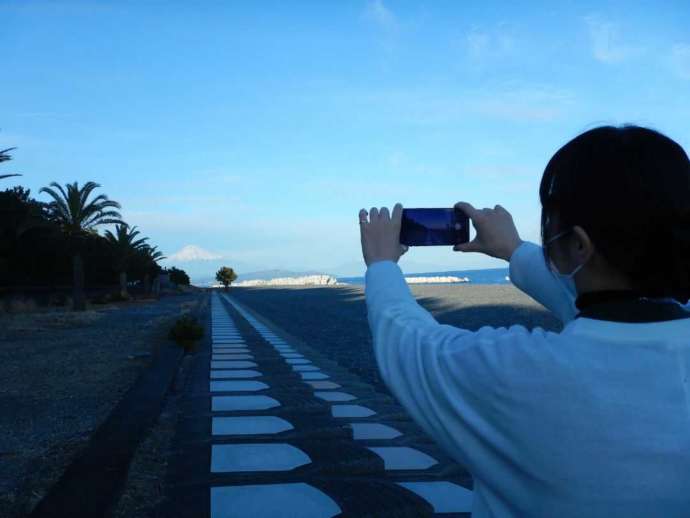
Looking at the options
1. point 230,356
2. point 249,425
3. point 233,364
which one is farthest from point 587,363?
point 230,356

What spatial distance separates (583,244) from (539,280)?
1.47ft

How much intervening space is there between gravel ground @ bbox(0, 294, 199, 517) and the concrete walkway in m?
0.65

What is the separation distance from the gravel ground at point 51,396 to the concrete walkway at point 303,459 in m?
0.65

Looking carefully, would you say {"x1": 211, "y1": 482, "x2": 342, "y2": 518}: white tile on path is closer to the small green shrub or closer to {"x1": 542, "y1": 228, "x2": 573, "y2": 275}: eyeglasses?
{"x1": 542, "y1": 228, "x2": 573, "y2": 275}: eyeglasses

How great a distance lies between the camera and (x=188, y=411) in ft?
17.2

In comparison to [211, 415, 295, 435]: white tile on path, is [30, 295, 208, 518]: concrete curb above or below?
above

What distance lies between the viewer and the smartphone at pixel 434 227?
126 centimetres

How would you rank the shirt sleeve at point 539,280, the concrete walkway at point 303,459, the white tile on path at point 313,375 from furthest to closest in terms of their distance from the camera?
the white tile on path at point 313,375
the concrete walkway at point 303,459
the shirt sleeve at point 539,280

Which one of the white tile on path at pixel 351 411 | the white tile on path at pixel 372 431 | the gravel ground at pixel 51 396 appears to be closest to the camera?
the gravel ground at pixel 51 396

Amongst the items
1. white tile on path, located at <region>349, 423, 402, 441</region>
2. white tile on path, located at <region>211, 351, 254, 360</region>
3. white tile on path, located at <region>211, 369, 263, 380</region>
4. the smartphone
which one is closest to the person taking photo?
the smartphone

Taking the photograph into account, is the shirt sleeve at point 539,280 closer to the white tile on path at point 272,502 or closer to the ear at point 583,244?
the ear at point 583,244

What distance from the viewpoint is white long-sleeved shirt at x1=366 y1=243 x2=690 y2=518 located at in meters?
0.87

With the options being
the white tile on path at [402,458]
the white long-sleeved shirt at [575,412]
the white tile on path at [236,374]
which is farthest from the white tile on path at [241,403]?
the white long-sleeved shirt at [575,412]

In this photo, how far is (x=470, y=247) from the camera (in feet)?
4.55
